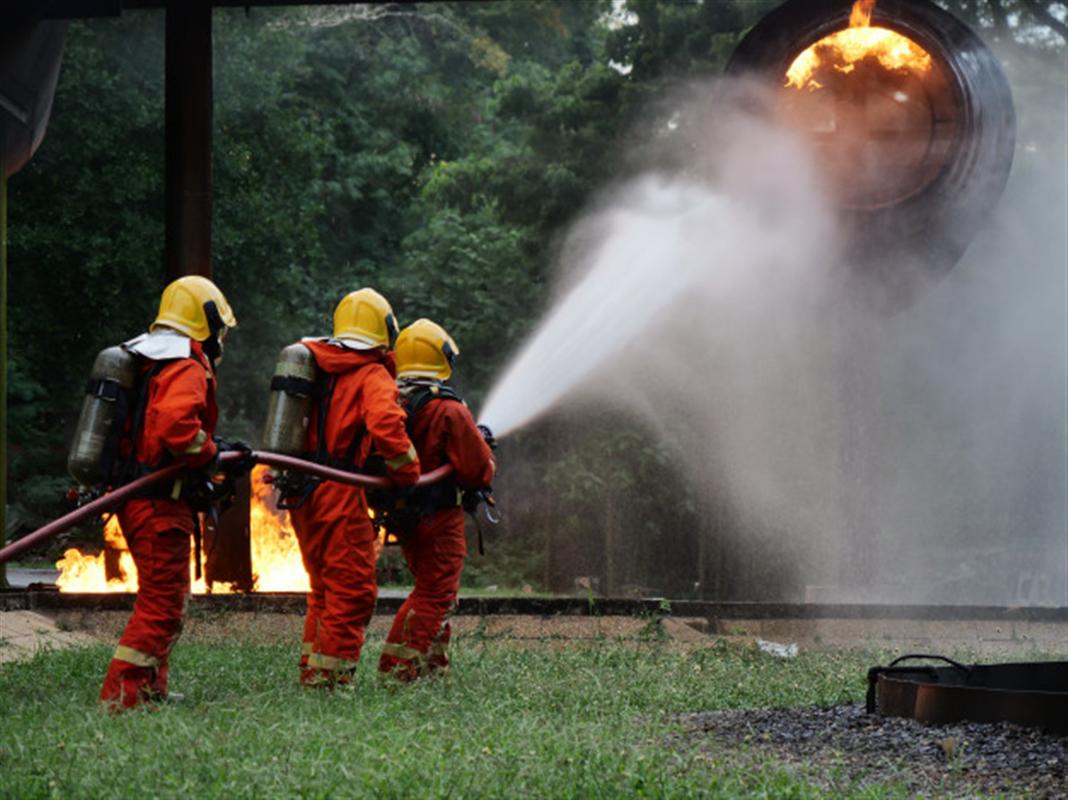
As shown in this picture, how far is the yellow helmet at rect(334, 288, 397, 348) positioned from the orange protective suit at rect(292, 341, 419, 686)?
7 cm

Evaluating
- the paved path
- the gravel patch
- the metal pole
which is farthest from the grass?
the paved path

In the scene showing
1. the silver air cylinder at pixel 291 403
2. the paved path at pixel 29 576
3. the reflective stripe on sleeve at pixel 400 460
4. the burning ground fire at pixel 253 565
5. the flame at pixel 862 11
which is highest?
the flame at pixel 862 11

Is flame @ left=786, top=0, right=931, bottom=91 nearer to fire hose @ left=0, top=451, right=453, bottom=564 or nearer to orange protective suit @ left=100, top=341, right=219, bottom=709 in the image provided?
fire hose @ left=0, top=451, right=453, bottom=564

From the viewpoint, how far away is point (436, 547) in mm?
9031

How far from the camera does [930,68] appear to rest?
12984mm

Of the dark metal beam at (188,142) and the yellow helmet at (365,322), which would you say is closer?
the yellow helmet at (365,322)

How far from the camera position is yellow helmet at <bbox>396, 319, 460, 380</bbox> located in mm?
9445

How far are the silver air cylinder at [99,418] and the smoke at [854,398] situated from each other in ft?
33.4

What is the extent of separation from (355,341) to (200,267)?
5.10 m

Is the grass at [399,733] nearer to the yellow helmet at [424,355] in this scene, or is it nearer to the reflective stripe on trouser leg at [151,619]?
the reflective stripe on trouser leg at [151,619]

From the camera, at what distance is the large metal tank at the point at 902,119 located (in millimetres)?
12797

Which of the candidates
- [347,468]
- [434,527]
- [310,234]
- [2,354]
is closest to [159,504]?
[347,468]

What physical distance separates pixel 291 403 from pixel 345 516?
0.60 meters

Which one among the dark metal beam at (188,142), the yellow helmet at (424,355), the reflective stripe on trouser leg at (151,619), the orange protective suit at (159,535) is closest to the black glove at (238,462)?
the orange protective suit at (159,535)
